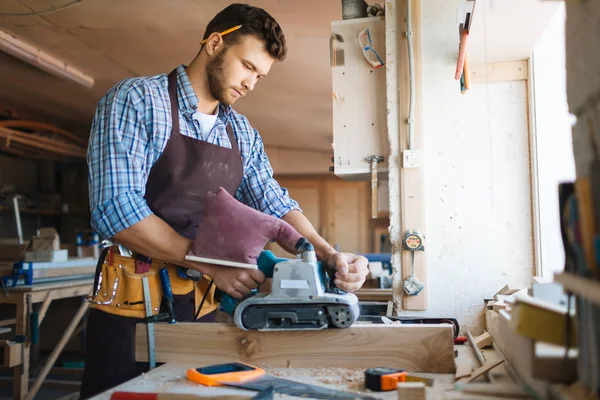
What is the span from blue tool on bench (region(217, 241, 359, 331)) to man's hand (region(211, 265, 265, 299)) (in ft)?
0.28

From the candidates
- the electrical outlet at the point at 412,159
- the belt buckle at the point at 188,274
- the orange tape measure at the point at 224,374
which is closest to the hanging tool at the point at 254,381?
the orange tape measure at the point at 224,374

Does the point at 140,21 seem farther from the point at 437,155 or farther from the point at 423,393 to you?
the point at 423,393

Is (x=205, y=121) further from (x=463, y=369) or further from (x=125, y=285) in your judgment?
(x=463, y=369)

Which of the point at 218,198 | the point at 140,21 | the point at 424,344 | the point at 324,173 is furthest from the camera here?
the point at 324,173

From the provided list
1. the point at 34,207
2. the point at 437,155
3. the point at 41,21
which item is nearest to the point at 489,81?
the point at 437,155

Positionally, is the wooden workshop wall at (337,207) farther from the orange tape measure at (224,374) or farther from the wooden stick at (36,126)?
the orange tape measure at (224,374)

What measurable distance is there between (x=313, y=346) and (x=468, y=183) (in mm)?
1020

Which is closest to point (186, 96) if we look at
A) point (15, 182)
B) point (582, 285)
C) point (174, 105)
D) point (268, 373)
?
point (174, 105)

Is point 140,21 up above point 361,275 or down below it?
above

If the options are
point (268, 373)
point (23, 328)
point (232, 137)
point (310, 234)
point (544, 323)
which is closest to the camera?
point (544, 323)

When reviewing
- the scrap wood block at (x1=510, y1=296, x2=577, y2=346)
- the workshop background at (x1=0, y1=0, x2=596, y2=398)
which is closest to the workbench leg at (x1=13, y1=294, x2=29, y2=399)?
the workshop background at (x1=0, y1=0, x2=596, y2=398)

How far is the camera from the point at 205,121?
1828 mm

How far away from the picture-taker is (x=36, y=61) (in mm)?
3490

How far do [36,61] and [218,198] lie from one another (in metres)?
2.80
